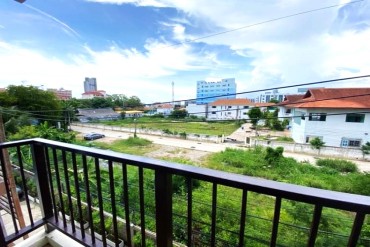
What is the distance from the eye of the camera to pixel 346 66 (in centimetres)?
399

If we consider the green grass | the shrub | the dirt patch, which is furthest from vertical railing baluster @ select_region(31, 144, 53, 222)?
the shrub

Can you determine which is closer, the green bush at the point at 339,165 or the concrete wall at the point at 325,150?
the green bush at the point at 339,165

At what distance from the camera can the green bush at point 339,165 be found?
7.43m

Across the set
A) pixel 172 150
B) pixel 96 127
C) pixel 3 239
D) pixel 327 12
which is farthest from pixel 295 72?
pixel 96 127

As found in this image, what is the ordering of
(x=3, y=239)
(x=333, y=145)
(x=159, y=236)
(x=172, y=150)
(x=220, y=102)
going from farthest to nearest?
1. (x=220, y=102)
2. (x=172, y=150)
3. (x=333, y=145)
4. (x=3, y=239)
5. (x=159, y=236)

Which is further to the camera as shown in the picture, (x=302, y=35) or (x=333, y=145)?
(x=333, y=145)

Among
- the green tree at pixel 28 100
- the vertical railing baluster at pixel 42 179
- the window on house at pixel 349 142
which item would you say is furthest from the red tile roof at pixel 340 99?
the green tree at pixel 28 100

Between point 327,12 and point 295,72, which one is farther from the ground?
point 327,12

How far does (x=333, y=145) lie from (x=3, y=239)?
1216 cm

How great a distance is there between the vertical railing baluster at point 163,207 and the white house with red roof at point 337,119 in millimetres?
9125

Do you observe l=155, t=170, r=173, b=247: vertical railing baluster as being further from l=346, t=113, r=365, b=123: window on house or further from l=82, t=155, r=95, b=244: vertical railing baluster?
l=346, t=113, r=365, b=123: window on house

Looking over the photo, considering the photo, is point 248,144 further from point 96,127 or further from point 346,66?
point 96,127

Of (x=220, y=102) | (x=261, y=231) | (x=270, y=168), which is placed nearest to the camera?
(x=261, y=231)

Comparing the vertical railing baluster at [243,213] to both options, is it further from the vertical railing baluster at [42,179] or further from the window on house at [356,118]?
the window on house at [356,118]
